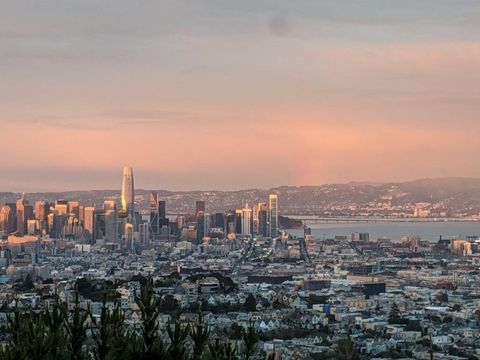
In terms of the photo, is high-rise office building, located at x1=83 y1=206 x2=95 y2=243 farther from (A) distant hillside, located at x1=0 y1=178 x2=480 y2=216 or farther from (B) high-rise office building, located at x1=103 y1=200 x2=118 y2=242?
(A) distant hillside, located at x1=0 y1=178 x2=480 y2=216

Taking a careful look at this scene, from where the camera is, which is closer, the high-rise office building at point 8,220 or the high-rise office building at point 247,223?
the high-rise office building at point 8,220

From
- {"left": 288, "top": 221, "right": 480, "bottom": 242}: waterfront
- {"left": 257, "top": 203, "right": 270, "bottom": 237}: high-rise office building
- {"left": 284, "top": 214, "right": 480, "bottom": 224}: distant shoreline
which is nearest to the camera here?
{"left": 257, "top": 203, "right": 270, "bottom": 237}: high-rise office building

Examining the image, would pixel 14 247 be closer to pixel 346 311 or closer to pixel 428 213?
pixel 346 311

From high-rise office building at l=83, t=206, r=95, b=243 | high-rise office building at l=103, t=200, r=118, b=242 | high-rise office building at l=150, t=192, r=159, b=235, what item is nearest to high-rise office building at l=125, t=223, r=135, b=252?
high-rise office building at l=103, t=200, r=118, b=242

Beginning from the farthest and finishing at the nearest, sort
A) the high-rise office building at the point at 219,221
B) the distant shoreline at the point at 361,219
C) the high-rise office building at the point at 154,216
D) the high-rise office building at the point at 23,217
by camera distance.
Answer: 1. the distant shoreline at the point at 361,219
2. the high-rise office building at the point at 219,221
3. the high-rise office building at the point at 154,216
4. the high-rise office building at the point at 23,217

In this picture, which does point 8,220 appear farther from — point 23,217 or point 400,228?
point 400,228

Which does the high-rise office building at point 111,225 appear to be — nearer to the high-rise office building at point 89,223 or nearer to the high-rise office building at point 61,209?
the high-rise office building at point 89,223

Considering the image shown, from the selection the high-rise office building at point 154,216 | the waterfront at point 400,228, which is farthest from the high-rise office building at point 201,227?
the waterfront at point 400,228
